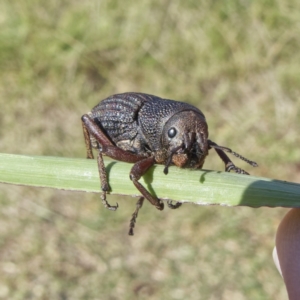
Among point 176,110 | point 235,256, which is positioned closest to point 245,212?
point 235,256

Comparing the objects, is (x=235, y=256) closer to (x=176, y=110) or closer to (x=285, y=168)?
(x=285, y=168)

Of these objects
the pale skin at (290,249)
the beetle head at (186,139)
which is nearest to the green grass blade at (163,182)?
the beetle head at (186,139)

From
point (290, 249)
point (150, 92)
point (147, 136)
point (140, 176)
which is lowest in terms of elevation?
point (150, 92)

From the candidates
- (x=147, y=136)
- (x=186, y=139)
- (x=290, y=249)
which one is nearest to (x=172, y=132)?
(x=186, y=139)

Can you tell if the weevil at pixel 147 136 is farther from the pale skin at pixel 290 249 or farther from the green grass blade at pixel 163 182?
the pale skin at pixel 290 249

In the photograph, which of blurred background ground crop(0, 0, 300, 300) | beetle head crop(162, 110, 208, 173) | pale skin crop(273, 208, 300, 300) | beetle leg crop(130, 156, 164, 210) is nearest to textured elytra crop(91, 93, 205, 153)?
beetle head crop(162, 110, 208, 173)

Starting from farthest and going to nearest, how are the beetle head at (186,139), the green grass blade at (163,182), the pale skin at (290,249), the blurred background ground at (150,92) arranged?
the blurred background ground at (150,92)
the beetle head at (186,139)
the pale skin at (290,249)
the green grass blade at (163,182)

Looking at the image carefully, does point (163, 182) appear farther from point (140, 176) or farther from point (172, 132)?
point (172, 132)
